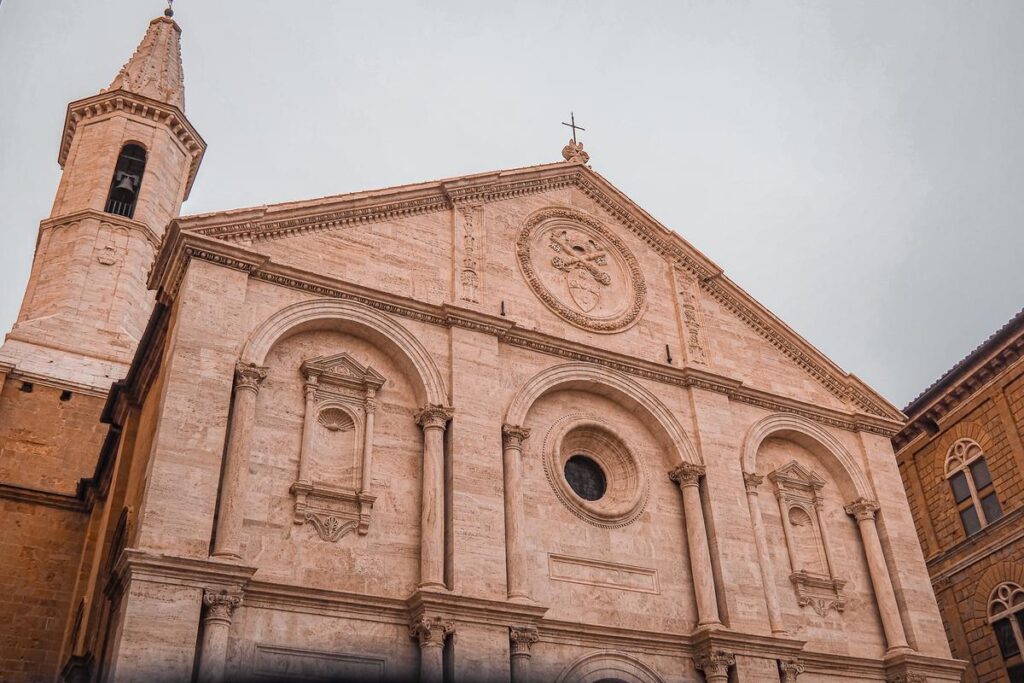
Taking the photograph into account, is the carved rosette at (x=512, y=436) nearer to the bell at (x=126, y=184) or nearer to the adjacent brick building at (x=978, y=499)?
the adjacent brick building at (x=978, y=499)

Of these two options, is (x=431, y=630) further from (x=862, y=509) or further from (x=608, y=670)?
(x=862, y=509)

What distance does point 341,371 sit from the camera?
1686 centimetres

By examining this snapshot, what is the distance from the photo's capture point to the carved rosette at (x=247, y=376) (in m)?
15.4

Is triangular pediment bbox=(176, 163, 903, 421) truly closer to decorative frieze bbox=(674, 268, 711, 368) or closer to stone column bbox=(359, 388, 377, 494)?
decorative frieze bbox=(674, 268, 711, 368)

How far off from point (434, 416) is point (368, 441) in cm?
126

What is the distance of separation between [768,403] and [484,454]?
24.8ft

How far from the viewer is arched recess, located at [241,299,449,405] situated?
661 inches

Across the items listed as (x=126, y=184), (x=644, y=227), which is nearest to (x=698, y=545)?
(x=644, y=227)

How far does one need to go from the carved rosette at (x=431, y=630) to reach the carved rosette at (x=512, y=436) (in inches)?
143

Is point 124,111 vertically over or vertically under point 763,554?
over

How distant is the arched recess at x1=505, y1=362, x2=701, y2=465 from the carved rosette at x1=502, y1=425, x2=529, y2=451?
1.50 meters

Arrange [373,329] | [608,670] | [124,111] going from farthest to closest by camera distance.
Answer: [124,111], [373,329], [608,670]

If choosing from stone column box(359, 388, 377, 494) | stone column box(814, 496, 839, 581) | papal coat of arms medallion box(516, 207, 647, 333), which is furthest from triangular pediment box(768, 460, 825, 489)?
stone column box(359, 388, 377, 494)

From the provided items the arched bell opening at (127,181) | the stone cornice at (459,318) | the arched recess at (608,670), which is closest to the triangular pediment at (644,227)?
the stone cornice at (459,318)
